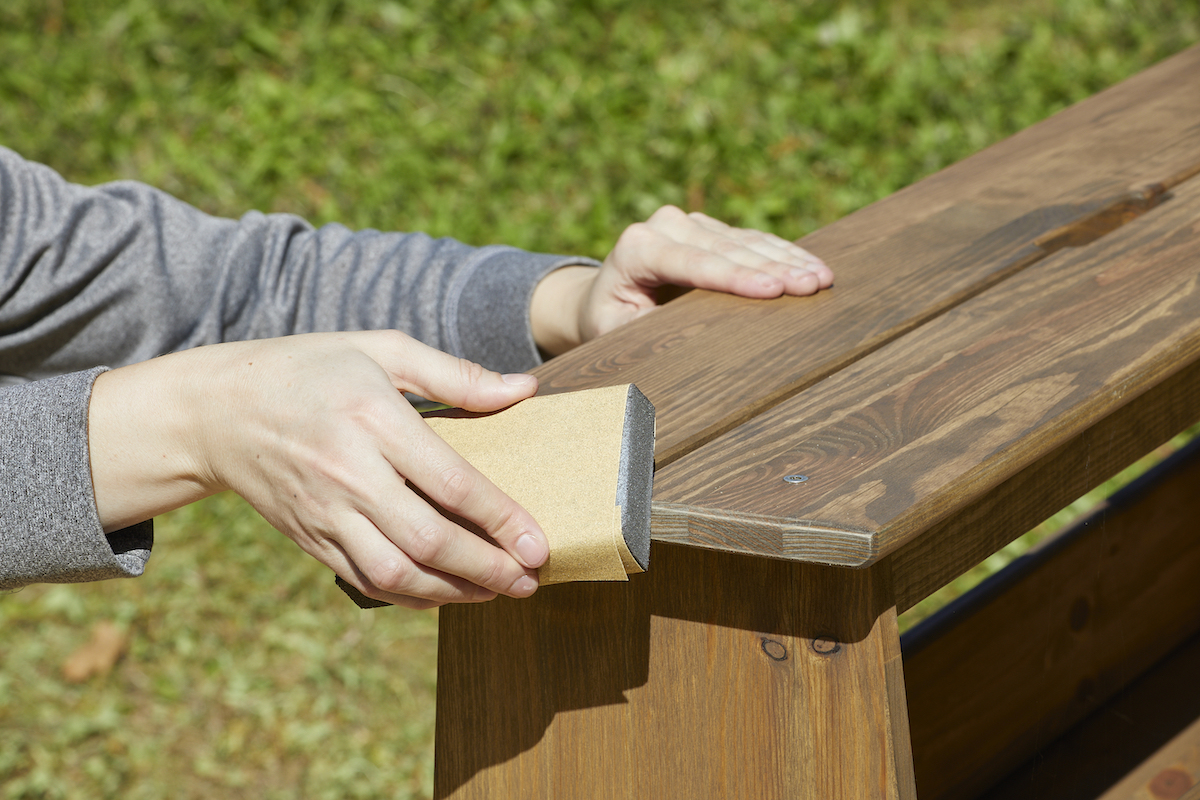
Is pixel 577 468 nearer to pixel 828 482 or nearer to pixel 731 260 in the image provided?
pixel 828 482

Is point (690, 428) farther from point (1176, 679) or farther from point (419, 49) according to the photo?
point (419, 49)

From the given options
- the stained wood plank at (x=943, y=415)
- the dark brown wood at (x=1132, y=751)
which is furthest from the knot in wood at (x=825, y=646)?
the dark brown wood at (x=1132, y=751)

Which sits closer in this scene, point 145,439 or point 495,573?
point 495,573

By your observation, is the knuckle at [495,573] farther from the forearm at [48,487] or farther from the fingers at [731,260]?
the fingers at [731,260]

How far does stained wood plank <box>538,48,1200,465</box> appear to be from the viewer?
109 cm

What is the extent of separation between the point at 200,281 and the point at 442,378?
2.45 feet

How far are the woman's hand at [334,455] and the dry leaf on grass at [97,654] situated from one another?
6.31 feet

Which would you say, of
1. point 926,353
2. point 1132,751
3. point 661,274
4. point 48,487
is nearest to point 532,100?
point 661,274

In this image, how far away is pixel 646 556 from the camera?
33.8 inches

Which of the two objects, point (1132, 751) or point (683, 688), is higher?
point (683, 688)

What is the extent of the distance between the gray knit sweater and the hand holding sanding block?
568 millimetres

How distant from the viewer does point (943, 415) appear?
939 mm

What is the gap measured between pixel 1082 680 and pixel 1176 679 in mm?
183

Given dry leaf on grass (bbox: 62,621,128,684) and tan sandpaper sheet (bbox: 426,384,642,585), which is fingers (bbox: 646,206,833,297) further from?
dry leaf on grass (bbox: 62,621,128,684)
